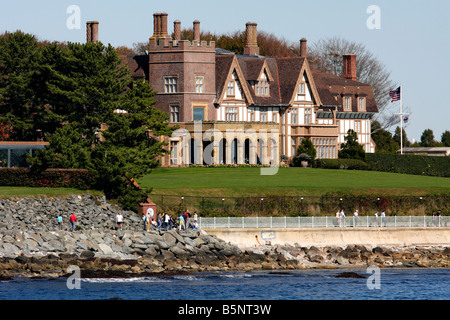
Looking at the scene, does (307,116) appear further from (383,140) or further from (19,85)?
(19,85)

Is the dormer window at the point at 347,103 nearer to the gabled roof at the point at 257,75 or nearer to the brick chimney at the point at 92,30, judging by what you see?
the gabled roof at the point at 257,75

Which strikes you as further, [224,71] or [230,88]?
[230,88]

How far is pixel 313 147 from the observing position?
86.6 m

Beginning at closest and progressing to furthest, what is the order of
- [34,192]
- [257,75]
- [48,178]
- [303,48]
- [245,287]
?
1. [245,287]
2. [34,192]
3. [48,178]
4. [257,75]
5. [303,48]

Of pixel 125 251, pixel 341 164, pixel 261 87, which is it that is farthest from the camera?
pixel 261 87

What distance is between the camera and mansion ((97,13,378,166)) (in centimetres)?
8075

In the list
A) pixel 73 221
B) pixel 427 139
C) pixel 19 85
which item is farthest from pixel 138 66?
pixel 427 139

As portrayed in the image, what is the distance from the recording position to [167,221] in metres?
57.6

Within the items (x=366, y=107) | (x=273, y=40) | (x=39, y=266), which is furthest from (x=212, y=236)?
(x=273, y=40)

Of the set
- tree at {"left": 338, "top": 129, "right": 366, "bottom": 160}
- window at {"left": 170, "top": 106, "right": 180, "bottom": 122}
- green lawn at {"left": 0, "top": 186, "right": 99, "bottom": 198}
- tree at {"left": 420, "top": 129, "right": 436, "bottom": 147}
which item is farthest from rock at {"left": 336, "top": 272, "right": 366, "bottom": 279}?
tree at {"left": 420, "top": 129, "right": 436, "bottom": 147}

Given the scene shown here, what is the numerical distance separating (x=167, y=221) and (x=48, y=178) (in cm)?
940

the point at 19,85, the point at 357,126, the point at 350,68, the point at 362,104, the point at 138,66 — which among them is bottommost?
→ the point at 357,126

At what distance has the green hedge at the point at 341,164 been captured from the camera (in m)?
85.2
